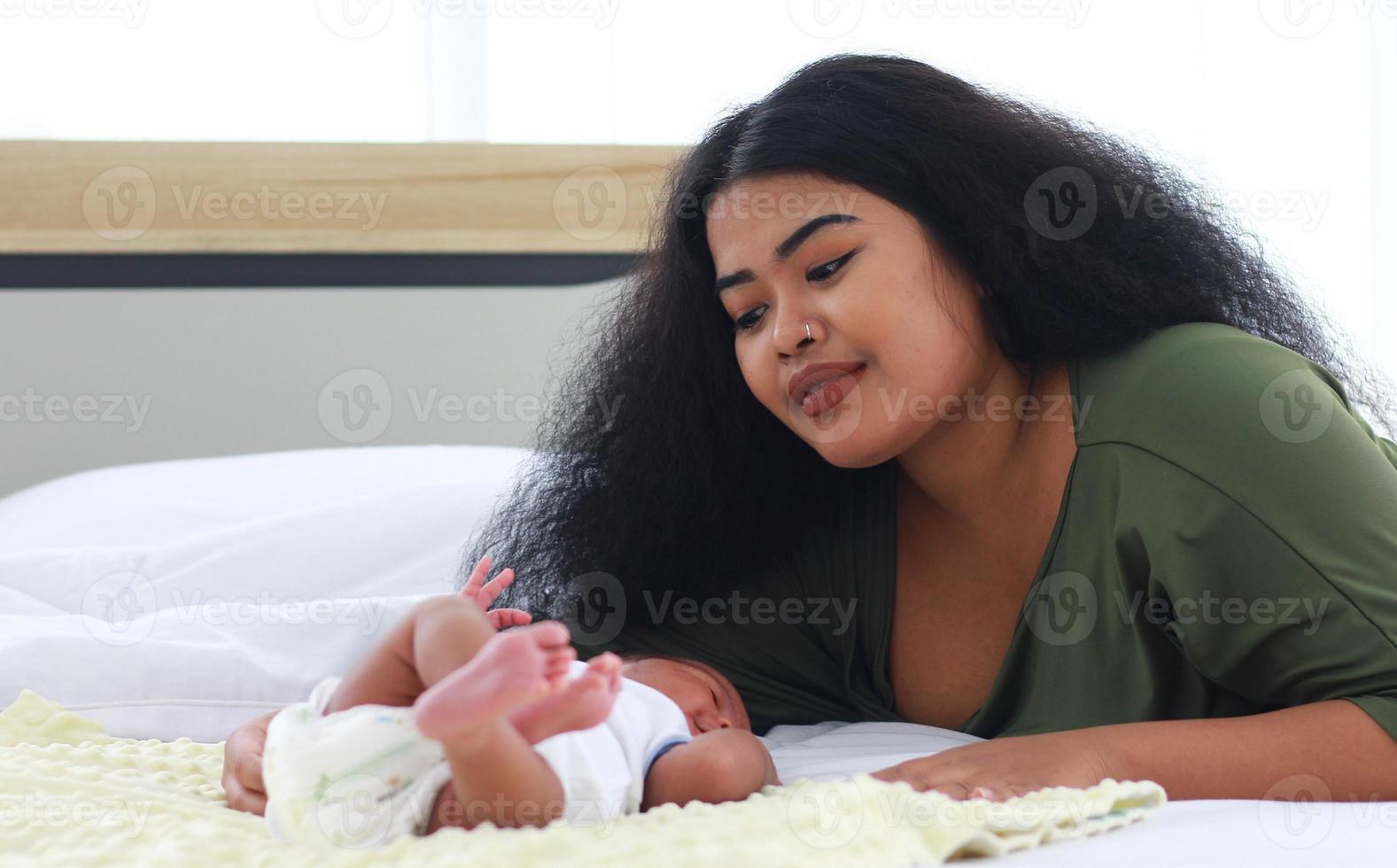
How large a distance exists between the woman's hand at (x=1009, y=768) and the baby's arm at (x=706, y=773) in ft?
0.31

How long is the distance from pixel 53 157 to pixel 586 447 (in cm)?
147

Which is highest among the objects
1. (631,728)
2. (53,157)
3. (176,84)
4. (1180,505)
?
(176,84)

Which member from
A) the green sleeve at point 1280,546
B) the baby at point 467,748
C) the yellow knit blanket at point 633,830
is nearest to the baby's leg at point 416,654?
the baby at point 467,748

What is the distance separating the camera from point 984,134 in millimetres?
1235

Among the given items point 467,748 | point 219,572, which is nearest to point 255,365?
point 219,572

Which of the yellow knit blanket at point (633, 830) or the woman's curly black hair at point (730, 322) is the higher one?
the woman's curly black hair at point (730, 322)

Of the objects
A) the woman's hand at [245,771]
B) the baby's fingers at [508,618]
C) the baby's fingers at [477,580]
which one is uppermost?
the baby's fingers at [477,580]

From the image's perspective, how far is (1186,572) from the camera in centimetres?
102

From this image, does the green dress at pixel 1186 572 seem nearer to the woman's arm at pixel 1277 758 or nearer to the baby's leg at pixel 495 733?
the woman's arm at pixel 1277 758

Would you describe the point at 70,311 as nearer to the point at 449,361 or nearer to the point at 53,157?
the point at 53,157

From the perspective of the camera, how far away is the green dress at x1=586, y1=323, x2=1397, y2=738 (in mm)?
974

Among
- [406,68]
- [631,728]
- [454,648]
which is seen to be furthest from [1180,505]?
[406,68]

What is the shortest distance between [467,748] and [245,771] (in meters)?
0.33

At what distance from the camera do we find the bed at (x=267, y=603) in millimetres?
868
